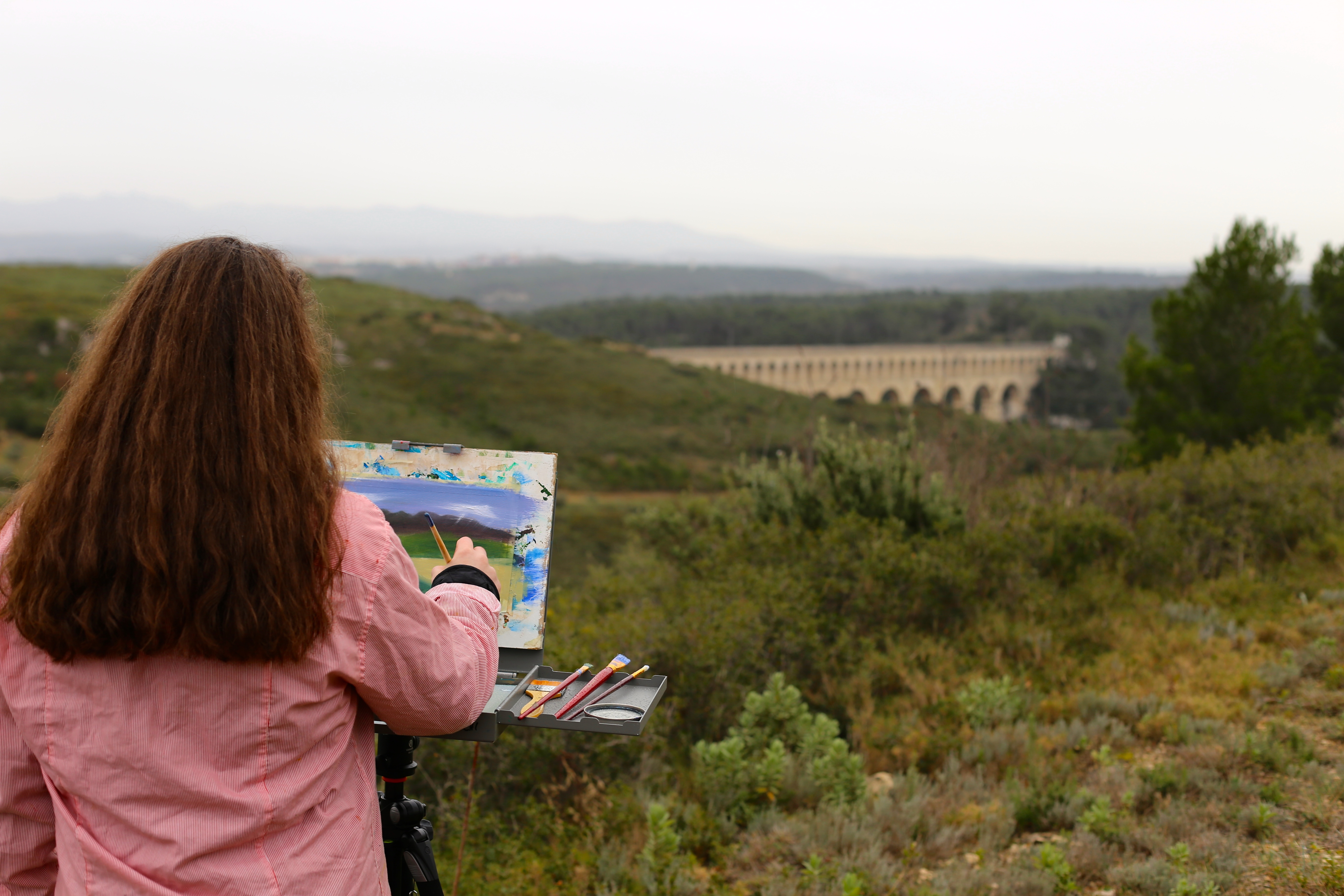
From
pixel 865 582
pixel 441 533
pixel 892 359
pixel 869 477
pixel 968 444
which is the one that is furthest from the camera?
pixel 892 359

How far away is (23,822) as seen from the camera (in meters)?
1.46

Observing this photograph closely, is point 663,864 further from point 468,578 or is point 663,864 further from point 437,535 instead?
point 468,578

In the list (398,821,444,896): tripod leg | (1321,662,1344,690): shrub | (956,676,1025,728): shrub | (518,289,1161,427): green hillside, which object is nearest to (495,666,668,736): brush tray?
(398,821,444,896): tripod leg

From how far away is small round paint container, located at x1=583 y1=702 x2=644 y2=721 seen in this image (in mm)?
2012

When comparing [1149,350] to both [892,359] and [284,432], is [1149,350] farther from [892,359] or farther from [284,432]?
[892,359]

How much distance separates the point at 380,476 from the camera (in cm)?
236

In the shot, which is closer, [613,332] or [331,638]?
[331,638]

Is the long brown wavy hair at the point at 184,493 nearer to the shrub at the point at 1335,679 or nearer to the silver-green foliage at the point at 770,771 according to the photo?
the silver-green foliage at the point at 770,771

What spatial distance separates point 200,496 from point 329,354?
15.4 inches

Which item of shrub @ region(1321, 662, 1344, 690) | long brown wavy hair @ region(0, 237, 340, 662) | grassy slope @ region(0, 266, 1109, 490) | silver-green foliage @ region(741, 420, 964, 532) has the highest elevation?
long brown wavy hair @ region(0, 237, 340, 662)

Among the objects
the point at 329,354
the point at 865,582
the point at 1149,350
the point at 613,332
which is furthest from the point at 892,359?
the point at 329,354

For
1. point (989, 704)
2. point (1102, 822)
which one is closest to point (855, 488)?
point (989, 704)

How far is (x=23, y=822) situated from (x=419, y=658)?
642 millimetres

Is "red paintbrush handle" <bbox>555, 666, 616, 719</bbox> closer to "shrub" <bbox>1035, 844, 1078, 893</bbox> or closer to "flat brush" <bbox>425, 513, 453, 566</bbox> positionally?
"flat brush" <bbox>425, 513, 453, 566</bbox>
